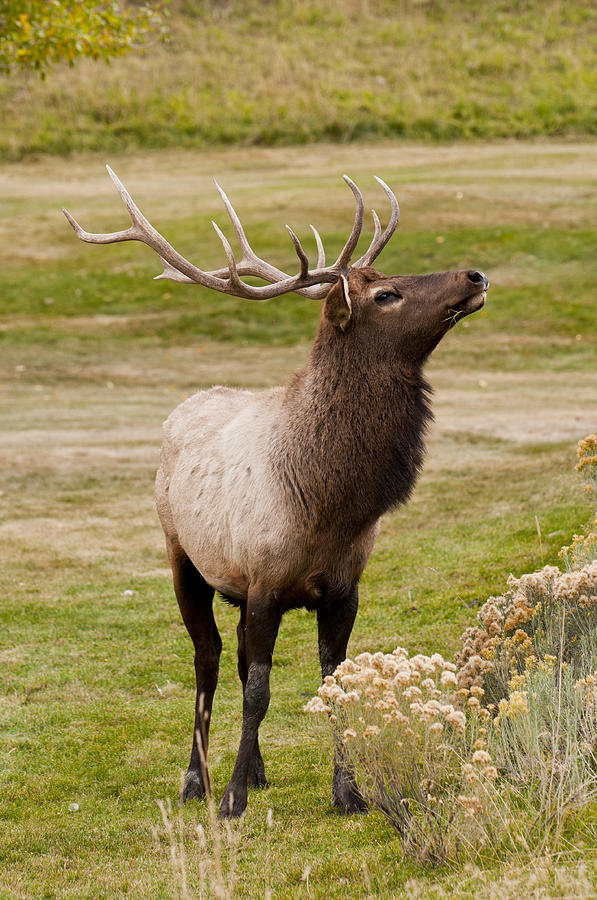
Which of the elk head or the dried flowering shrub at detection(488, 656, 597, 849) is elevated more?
the elk head

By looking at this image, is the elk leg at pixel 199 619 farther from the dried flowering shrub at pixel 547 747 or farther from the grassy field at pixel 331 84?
the grassy field at pixel 331 84

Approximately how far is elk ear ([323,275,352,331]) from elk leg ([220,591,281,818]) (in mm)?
1439

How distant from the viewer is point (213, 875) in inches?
178

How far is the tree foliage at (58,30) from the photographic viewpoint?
13.7 meters

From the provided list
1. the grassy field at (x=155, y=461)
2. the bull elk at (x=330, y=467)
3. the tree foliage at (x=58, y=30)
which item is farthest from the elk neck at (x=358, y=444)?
the tree foliage at (x=58, y=30)

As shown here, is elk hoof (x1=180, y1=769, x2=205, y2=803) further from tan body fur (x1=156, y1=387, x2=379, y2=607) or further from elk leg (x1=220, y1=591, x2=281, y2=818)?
tan body fur (x1=156, y1=387, x2=379, y2=607)

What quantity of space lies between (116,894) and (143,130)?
1186 inches

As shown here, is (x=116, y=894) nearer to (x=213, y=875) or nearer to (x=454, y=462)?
(x=213, y=875)

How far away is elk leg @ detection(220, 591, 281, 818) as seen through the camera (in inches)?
210

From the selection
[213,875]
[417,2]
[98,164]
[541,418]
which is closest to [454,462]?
[541,418]

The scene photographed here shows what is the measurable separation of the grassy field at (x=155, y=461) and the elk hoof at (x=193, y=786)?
123 millimetres

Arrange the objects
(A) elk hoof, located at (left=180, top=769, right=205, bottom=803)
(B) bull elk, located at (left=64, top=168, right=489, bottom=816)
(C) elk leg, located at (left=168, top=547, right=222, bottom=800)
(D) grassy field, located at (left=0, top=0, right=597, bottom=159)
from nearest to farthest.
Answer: (B) bull elk, located at (left=64, top=168, right=489, bottom=816) → (A) elk hoof, located at (left=180, top=769, right=205, bottom=803) → (C) elk leg, located at (left=168, top=547, right=222, bottom=800) → (D) grassy field, located at (left=0, top=0, right=597, bottom=159)

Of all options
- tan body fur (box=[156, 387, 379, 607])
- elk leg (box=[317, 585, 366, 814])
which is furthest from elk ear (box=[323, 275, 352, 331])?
elk leg (box=[317, 585, 366, 814])

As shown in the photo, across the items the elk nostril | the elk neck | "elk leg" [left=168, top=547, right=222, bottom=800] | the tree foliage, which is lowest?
"elk leg" [left=168, top=547, right=222, bottom=800]
